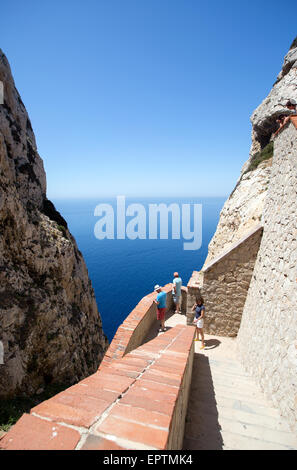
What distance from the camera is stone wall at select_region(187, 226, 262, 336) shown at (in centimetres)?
680

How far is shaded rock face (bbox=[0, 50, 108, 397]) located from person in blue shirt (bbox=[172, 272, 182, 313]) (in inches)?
307

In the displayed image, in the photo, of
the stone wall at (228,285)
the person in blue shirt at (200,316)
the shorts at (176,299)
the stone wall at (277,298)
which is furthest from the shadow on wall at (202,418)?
the shorts at (176,299)

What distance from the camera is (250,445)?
2729 mm

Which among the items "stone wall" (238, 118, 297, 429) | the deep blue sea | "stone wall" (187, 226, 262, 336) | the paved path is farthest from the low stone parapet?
the deep blue sea

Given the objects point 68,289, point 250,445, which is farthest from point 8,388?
point 250,445

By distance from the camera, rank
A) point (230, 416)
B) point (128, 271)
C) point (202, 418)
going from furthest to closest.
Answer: point (128, 271) → point (230, 416) → point (202, 418)

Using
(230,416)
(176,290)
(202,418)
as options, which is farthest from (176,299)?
(202,418)

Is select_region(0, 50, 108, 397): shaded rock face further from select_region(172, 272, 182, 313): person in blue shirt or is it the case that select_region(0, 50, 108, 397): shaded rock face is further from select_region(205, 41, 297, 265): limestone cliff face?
select_region(205, 41, 297, 265): limestone cliff face

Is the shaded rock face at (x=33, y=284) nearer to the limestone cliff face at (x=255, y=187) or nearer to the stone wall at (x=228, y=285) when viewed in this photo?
the stone wall at (x=228, y=285)

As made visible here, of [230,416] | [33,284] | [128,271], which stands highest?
[230,416]

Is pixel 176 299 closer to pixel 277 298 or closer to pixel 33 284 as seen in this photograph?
pixel 277 298

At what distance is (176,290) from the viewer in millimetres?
9445

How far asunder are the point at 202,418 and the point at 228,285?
14.3ft

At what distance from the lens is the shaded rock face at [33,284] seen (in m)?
11.1
